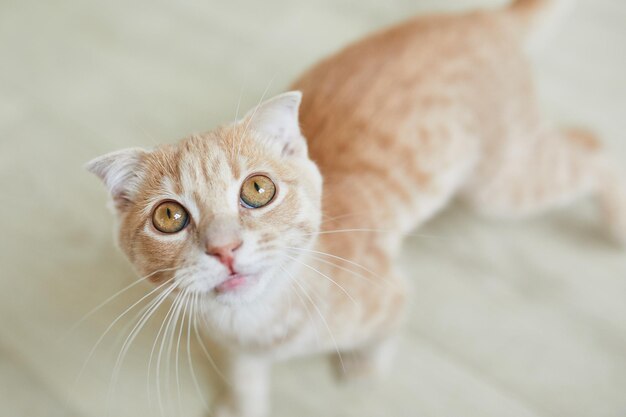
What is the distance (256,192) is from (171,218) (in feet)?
0.56

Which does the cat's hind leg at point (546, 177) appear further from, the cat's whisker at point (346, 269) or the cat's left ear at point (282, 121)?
the cat's left ear at point (282, 121)

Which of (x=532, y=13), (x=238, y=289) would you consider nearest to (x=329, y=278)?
(x=238, y=289)

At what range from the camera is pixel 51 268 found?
1.78 meters

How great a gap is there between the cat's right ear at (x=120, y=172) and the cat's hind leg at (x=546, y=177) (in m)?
1.00

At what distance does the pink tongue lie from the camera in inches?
38.4

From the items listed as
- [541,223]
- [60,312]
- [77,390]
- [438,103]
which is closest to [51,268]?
[60,312]

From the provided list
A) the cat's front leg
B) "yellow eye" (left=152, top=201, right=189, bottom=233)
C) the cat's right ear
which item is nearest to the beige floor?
the cat's front leg

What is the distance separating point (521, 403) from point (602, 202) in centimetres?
77

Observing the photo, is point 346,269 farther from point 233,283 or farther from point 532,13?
point 532,13

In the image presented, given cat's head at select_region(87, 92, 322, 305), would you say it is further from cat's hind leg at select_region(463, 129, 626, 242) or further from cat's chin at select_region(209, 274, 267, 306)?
cat's hind leg at select_region(463, 129, 626, 242)

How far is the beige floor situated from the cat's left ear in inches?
15.6

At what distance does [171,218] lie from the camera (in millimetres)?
1011

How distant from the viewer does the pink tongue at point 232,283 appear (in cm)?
98

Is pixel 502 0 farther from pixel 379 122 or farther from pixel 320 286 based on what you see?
pixel 320 286
